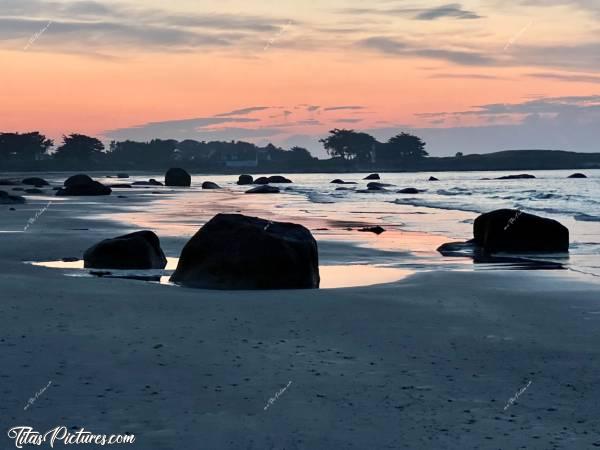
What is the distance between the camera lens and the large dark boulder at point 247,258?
11.5 metres

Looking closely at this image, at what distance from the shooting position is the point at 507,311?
931cm

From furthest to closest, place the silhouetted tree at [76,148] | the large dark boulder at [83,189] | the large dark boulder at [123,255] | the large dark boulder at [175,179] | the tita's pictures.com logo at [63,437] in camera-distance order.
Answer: the silhouetted tree at [76,148] < the large dark boulder at [175,179] < the large dark boulder at [83,189] < the large dark boulder at [123,255] < the tita's pictures.com logo at [63,437]

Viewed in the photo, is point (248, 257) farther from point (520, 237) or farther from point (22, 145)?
point (22, 145)

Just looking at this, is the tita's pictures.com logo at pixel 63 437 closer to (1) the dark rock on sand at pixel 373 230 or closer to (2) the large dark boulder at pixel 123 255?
(2) the large dark boulder at pixel 123 255

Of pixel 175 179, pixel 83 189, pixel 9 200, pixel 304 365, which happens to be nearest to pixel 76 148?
pixel 175 179

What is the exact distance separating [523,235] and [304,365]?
39.8 ft

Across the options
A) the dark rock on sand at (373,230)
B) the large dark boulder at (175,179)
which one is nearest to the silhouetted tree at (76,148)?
the large dark boulder at (175,179)

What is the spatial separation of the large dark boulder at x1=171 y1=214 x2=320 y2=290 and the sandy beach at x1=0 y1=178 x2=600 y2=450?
700 mm

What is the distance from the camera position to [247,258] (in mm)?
11578

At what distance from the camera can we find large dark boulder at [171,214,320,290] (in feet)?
37.7

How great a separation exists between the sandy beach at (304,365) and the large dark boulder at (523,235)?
6.42 metres

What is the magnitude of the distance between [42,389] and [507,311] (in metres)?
5.55

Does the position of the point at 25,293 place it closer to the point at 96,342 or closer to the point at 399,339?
the point at 96,342

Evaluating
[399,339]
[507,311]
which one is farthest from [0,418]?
[507,311]
